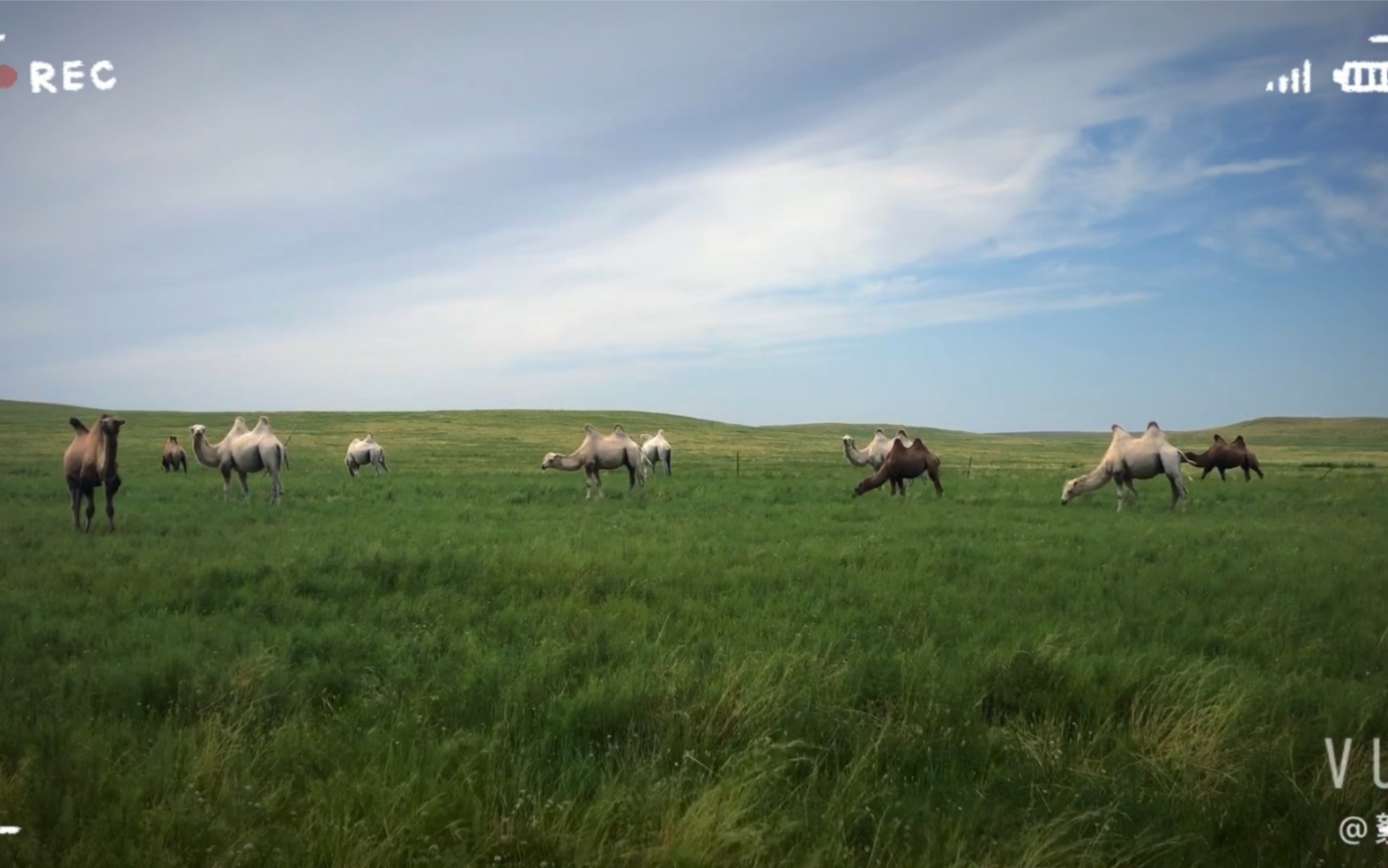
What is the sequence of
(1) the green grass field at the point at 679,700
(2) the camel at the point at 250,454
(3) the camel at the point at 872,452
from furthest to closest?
(3) the camel at the point at 872,452, (2) the camel at the point at 250,454, (1) the green grass field at the point at 679,700

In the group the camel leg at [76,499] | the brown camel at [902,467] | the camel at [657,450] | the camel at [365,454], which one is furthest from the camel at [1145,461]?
the camel at [365,454]

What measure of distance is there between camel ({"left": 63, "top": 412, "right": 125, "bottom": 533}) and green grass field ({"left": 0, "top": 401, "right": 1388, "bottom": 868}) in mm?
934

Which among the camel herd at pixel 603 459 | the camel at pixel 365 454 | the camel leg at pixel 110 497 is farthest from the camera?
the camel at pixel 365 454

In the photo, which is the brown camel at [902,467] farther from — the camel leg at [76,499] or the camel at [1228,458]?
the camel leg at [76,499]

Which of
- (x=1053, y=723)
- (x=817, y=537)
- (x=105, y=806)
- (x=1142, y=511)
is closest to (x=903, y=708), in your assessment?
(x=1053, y=723)

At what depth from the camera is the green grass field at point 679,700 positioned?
4.69m

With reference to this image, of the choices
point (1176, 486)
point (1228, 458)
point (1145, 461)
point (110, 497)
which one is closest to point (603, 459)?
point (110, 497)

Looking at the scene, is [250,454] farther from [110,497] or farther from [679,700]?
[679,700]

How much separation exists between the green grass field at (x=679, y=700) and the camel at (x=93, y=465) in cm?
93

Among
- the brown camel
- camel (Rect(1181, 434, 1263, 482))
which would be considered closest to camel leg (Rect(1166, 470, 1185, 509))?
the brown camel

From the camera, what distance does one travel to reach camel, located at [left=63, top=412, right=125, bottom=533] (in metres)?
15.5

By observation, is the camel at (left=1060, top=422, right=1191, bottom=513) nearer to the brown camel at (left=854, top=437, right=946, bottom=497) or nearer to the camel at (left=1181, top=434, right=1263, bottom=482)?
the brown camel at (left=854, top=437, right=946, bottom=497)

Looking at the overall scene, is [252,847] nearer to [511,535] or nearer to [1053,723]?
[1053,723]

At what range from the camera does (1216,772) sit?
220 inches
